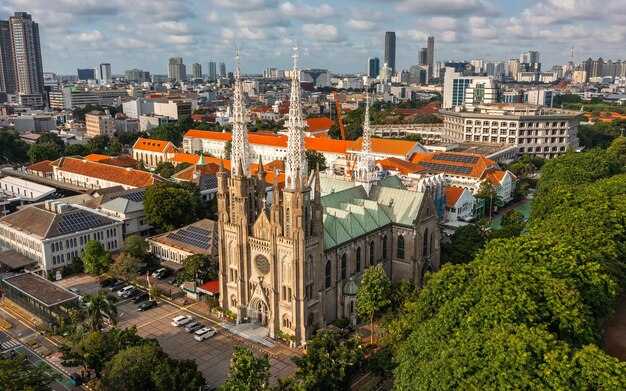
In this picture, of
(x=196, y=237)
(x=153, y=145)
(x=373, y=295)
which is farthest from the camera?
(x=153, y=145)

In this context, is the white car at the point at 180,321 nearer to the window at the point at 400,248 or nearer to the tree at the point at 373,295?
the tree at the point at 373,295

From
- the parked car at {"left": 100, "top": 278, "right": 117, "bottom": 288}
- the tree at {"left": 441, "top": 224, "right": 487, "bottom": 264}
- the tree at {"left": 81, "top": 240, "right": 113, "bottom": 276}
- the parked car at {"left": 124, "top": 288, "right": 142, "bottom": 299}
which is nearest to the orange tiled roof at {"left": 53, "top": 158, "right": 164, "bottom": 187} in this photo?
the tree at {"left": 81, "top": 240, "right": 113, "bottom": 276}

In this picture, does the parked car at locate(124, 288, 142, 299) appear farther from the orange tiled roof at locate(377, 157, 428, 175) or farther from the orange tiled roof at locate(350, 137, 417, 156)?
the orange tiled roof at locate(350, 137, 417, 156)

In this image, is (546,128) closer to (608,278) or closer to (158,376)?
(608,278)

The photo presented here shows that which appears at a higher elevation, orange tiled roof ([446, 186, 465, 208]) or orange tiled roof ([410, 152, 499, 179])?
orange tiled roof ([410, 152, 499, 179])

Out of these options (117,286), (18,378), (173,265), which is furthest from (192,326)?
(18,378)

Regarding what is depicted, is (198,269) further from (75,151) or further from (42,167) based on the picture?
(75,151)
